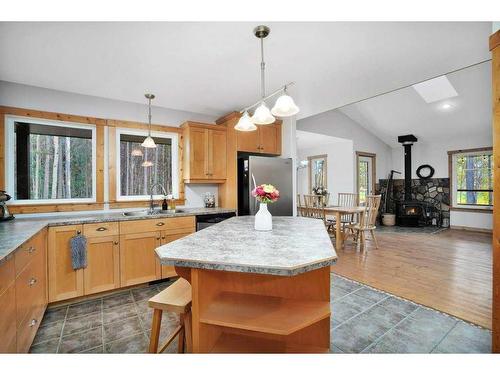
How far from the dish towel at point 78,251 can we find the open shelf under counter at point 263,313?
1781 millimetres

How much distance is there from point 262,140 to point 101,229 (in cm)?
255

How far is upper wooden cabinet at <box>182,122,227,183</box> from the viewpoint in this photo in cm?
355

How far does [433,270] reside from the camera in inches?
130

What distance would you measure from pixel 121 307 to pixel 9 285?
3.99 feet

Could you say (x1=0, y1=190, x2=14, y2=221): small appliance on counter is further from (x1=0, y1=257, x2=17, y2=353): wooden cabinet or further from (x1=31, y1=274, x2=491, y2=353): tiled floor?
(x1=0, y1=257, x2=17, y2=353): wooden cabinet

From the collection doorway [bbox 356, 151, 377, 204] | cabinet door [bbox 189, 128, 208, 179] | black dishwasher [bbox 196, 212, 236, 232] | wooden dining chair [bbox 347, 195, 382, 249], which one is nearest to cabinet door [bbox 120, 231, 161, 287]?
black dishwasher [bbox 196, 212, 236, 232]

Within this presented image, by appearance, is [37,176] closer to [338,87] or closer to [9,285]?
[9,285]

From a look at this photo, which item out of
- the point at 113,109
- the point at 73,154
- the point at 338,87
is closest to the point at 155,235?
the point at 73,154

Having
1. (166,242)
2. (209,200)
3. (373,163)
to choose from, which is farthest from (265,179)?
(373,163)

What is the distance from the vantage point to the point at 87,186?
3186mm

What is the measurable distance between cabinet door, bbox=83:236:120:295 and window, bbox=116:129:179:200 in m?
0.91

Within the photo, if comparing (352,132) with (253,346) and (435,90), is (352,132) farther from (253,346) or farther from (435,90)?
(253,346)

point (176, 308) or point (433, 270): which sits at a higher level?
point (176, 308)

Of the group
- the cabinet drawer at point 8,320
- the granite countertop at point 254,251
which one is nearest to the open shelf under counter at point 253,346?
the granite countertop at point 254,251
